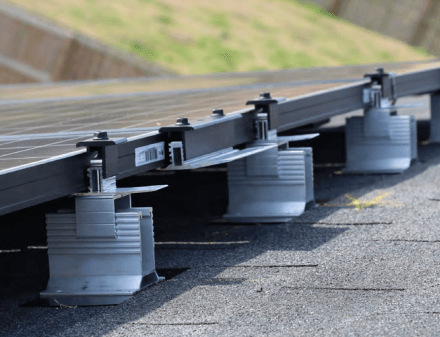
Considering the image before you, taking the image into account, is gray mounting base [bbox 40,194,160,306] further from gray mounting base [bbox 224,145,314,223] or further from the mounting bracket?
the mounting bracket

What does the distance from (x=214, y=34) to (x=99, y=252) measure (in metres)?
19.8

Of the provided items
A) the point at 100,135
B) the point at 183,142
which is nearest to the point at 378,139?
the point at 183,142

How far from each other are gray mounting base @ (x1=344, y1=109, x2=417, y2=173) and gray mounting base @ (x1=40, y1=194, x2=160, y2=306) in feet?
13.4

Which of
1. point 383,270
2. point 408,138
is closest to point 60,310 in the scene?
point 383,270

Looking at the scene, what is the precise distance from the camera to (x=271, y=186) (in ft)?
21.1

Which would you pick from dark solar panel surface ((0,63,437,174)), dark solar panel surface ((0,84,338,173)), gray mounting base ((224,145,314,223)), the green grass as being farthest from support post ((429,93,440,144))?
the green grass

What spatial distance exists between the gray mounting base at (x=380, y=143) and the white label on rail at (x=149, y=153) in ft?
11.8

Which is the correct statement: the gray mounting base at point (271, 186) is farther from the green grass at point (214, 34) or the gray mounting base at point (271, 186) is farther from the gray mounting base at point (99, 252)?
the green grass at point (214, 34)

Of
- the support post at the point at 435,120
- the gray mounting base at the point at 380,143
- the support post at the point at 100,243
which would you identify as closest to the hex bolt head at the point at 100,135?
the support post at the point at 100,243

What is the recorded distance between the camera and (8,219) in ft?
22.0

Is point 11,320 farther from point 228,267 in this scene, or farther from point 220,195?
point 220,195

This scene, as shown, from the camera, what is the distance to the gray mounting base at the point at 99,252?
4.59 m

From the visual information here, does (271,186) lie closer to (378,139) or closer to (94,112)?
(94,112)

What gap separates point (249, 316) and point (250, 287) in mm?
524
